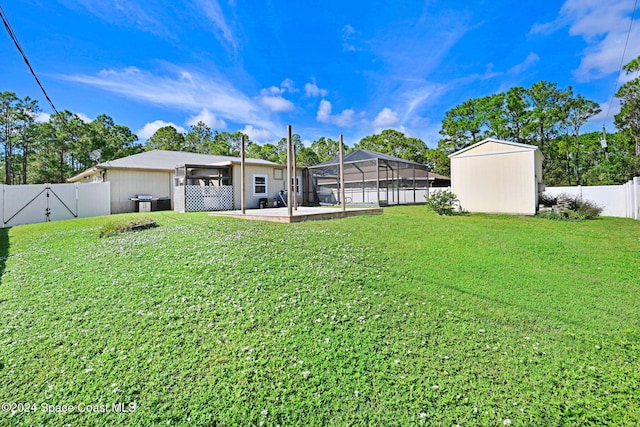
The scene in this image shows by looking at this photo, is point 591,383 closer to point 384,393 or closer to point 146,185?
point 384,393

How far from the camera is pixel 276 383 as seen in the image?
2201mm

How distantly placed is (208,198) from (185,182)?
3.84 ft

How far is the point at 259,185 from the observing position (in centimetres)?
1521

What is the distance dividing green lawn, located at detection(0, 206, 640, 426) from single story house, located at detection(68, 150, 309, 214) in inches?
311

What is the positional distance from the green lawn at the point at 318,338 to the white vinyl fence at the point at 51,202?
7.94m

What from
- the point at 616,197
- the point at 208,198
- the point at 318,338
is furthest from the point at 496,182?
the point at 318,338

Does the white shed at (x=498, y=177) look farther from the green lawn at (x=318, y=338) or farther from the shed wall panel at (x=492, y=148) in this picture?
the green lawn at (x=318, y=338)

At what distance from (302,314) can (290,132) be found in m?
5.77

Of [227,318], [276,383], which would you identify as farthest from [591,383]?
[227,318]

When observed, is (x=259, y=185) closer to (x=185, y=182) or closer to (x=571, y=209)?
Answer: (x=185, y=182)

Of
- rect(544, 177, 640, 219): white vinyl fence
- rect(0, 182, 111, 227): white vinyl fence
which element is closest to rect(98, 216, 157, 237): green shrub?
rect(0, 182, 111, 227): white vinyl fence

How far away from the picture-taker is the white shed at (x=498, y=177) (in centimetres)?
1191

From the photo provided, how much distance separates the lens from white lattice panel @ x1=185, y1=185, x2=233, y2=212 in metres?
12.6

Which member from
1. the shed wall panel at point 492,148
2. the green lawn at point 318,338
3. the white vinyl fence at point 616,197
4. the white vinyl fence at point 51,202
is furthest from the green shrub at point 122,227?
the white vinyl fence at point 616,197
